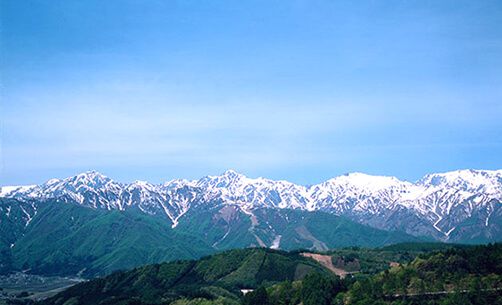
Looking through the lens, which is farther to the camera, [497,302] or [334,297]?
[334,297]

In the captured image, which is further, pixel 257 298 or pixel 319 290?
pixel 257 298

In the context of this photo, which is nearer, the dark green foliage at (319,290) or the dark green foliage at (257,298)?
the dark green foliage at (319,290)

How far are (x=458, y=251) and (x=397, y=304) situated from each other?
3804 cm

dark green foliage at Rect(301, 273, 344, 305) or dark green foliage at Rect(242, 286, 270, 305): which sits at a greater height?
dark green foliage at Rect(301, 273, 344, 305)

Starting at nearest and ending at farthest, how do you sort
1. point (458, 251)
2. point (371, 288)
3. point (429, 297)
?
point (429, 297) < point (371, 288) < point (458, 251)

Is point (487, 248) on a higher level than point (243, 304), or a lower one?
higher

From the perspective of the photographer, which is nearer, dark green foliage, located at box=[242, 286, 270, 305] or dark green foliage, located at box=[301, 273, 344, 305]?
dark green foliage, located at box=[301, 273, 344, 305]

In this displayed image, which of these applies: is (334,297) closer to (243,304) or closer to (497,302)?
(243,304)

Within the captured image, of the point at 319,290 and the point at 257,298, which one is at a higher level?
the point at 319,290

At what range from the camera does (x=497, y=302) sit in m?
150

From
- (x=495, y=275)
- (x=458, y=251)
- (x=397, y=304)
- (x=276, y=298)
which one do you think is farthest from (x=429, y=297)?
(x=276, y=298)

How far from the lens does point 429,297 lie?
161 metres

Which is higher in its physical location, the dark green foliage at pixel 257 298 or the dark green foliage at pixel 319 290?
the dark green foliage at pixel 319 290

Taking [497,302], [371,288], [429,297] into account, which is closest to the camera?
[497,302]
